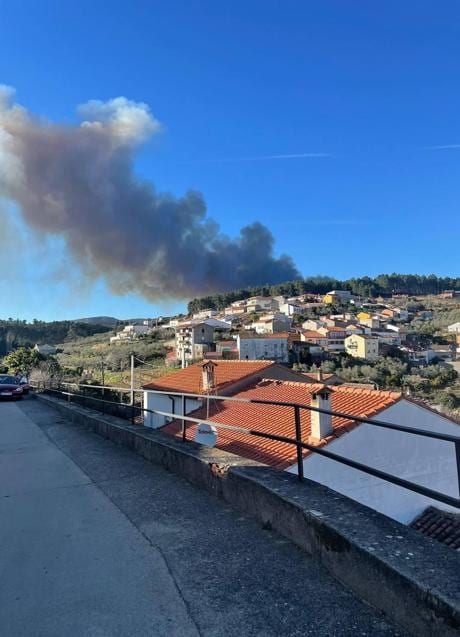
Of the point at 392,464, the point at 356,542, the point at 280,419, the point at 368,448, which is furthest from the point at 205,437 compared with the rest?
the point at 356,542

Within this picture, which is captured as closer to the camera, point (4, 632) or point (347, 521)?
→ point (4, 632)

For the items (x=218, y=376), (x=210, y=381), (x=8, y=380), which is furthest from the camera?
(x=218, y=376)

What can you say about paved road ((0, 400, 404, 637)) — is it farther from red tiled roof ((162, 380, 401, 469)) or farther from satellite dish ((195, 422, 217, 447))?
red tiled roof ((162, 380, 401, 469))

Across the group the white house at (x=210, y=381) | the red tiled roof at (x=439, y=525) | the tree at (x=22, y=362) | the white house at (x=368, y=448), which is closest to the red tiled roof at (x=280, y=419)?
the white house at (x=368, y=448)

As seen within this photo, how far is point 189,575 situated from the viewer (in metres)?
2.83

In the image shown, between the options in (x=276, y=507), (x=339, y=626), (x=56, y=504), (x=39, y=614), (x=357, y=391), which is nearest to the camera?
(x=339, y=626)

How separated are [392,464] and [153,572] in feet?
38.4

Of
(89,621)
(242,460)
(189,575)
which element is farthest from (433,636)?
(242,460)

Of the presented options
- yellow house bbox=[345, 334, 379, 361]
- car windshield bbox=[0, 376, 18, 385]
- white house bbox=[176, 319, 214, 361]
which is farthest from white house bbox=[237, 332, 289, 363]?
car windshield bbox=[0, 376, 18, 385]

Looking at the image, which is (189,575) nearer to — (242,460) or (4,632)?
(4,632)

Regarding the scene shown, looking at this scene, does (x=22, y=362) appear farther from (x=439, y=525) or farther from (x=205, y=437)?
(x=439, y=525)

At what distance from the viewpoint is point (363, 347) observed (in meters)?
93.9

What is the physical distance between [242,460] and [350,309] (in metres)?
183

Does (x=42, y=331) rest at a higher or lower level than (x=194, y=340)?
higher
